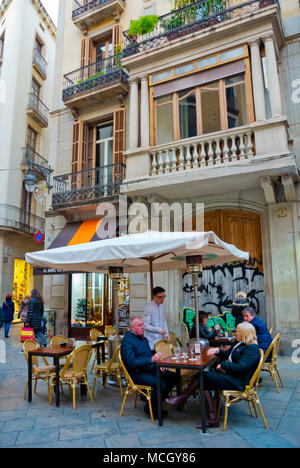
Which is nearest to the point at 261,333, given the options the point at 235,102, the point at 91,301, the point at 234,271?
the point at 234,271

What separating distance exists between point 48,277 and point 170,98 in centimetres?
764

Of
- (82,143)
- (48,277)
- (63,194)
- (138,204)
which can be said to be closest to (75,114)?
(82,143)

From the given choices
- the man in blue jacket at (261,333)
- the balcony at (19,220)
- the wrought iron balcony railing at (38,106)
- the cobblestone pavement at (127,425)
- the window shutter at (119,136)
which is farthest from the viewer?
the wrought iron balcony railing at (38,106)

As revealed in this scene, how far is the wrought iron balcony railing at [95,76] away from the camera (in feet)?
39.0

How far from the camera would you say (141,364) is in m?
4.45

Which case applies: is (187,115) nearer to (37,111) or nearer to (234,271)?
(234,271)

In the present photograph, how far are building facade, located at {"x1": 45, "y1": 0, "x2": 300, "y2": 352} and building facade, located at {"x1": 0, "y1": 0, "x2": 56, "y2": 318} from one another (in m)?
7.88

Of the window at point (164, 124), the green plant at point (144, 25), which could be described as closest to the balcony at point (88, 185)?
the window at point (164, 124)

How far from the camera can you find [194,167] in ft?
29.7

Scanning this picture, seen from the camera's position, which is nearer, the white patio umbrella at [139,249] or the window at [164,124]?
the white patio umbrella at [139,249]

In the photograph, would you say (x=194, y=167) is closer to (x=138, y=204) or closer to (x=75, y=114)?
(x=138, y=204)

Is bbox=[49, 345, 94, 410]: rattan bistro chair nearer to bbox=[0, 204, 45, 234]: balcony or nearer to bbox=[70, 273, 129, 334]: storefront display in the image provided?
bbox=[70, 273, 129, 334]: storefront display

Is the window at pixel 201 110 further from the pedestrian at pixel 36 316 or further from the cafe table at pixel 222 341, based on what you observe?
the pedestrian at pixel 36 316

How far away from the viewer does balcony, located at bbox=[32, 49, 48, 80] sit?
22047 millimetres
